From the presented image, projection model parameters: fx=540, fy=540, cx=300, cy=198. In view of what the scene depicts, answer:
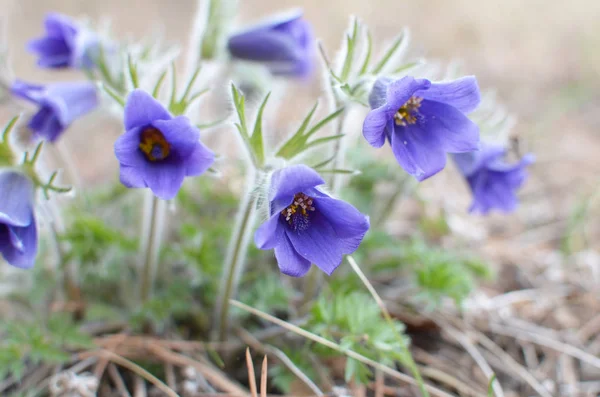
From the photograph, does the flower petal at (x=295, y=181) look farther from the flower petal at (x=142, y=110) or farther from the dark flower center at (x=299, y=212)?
the flower petal at (x=142, y=110)

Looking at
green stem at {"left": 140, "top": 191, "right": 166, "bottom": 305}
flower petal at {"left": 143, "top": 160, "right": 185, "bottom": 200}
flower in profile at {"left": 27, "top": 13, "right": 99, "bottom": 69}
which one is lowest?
green stem at {"left": 140, "top": 191, "right": 166, "bottom": 305}

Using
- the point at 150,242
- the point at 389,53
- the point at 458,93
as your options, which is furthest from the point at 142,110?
the point at 458,93

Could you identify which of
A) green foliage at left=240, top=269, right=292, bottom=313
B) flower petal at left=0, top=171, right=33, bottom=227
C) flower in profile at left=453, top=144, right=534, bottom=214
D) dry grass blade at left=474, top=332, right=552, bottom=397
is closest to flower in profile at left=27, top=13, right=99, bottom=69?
flower petal at left=0, top=171, right=33, bottom=227

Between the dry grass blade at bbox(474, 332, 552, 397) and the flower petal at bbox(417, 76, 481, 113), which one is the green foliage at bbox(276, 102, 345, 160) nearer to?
the flower petal at bbox(417, 76, 481, 113)

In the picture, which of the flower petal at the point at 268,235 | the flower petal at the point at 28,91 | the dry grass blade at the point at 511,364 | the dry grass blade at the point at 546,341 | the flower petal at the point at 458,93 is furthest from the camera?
the dry grass blade at the point at 546,341

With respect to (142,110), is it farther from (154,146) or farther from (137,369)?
(137,369)

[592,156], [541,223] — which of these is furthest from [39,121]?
[592,156]

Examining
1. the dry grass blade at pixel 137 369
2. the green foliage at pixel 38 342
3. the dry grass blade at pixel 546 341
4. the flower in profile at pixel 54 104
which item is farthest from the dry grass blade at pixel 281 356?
the flower in profile at pixel 54 104
